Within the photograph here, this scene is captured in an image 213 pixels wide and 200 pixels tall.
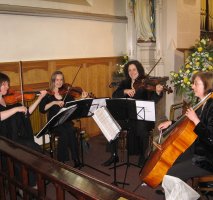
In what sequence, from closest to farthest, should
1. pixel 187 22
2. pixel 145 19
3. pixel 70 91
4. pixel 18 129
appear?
pixel 18 129, pixel 70 91, pixel 145 19, pixel 187 22

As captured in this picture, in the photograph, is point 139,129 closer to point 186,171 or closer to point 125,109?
point 125,109

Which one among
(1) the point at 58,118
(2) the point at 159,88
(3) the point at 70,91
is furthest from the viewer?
(3) the point at 70,91

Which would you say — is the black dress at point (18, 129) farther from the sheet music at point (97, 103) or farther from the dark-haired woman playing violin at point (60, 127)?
the sheet music at point (97, 103)

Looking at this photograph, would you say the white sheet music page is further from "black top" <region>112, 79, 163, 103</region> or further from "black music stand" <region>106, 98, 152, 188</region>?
"black top" <region>112, 79, 163, 103</region>

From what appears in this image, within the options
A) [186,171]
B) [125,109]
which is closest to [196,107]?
[186,171]

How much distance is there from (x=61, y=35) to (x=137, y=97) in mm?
1629

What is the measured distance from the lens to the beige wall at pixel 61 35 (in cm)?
398

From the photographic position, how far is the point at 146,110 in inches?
124

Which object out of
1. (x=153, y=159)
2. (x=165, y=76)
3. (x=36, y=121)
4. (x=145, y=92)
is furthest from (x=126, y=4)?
(x=153, y=159)

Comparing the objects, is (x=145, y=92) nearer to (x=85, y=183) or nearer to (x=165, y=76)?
(x=165, y=76)

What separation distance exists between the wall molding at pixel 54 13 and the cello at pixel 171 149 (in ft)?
8.99

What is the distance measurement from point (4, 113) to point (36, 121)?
146 centimetres

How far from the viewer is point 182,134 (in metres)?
2.24

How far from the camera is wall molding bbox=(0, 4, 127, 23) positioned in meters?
3.84
